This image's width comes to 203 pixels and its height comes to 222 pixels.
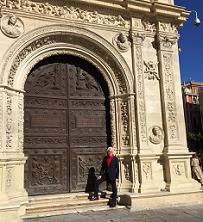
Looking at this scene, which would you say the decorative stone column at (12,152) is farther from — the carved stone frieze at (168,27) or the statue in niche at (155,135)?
the carved stone frieze at (168,27)

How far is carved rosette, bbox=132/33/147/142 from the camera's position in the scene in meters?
7.94

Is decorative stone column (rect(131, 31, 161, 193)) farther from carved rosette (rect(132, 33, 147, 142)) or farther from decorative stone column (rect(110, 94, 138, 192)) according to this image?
decorative stone column (rect(110, 94, 138, 192))

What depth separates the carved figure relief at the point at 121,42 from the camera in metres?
8.31

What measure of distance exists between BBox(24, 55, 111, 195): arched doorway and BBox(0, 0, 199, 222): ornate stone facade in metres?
0.03

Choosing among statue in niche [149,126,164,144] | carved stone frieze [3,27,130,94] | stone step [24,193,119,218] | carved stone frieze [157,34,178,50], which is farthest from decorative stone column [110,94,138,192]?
carved stone frieze [157,34,178,50]

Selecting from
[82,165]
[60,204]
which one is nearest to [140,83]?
[82,165]

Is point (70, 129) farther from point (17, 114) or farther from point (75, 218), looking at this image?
point (75, 218)

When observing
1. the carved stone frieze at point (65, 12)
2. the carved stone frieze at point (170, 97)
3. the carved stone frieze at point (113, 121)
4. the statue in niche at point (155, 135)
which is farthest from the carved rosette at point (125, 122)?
the carved stone frieze at point (65, 12)

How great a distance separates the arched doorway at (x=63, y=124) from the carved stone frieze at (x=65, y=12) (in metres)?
1.10

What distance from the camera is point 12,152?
6648 mm

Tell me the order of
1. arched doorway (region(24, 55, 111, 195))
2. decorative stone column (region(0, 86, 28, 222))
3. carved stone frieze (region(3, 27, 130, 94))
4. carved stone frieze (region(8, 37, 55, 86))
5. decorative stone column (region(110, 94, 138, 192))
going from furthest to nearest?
decorative stone column (region(110, 94, 138, 192)) → arched doorway (region(24, 55, 111, 195)) → carved stone frieze (region(3, 27, 130, 94)) → carved stone frieze (region(8, 37, 55, 86)) → decorative stone column (region(0, 86, 28, 222))

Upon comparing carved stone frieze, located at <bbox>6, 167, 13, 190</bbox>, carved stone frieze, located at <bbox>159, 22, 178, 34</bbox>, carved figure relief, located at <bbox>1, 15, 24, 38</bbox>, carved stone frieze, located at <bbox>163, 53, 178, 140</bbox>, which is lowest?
carved stone frieze, located at <bbox>6, 167, 13, 190</bbox>

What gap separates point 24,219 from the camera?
6.14 meters

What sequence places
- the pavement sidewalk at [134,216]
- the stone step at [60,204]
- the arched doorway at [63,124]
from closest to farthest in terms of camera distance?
the pavement sidewalk at [134,216] < the stone step at [60,204] < the arched doorway at [63,124]
